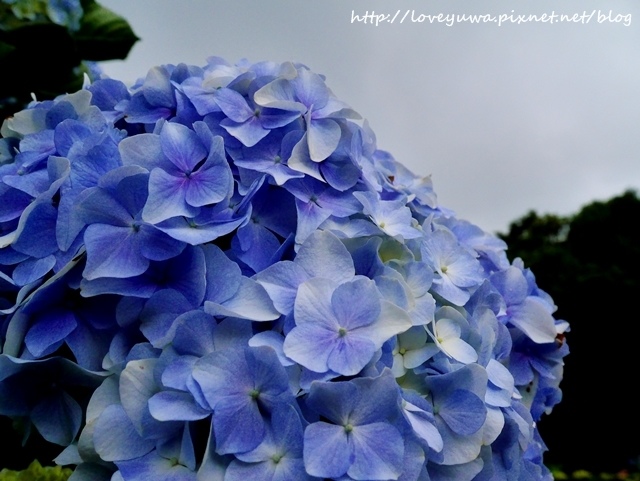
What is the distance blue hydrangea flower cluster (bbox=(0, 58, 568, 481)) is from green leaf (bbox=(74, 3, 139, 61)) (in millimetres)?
452

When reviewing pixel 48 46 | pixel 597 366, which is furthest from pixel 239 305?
pixel 597 366

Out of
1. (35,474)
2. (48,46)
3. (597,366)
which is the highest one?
(48,46)

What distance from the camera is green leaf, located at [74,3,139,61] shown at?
1132 mm

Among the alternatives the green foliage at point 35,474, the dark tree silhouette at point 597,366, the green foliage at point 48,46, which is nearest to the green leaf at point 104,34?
the green foliage at point 48,46

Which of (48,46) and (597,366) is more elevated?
(48,46)

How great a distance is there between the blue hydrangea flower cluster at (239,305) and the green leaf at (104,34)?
452 mm

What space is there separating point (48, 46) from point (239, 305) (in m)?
0.71

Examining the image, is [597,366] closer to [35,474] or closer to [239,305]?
[35,474]

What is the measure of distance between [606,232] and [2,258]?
8.02 m

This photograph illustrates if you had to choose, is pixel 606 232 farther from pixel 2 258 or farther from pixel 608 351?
pixel 2 258

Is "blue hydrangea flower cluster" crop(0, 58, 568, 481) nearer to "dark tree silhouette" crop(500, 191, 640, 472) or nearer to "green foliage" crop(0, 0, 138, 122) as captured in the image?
"green foliage" crop(0, 0, 138, 122)

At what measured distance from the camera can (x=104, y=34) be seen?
44.9 inches

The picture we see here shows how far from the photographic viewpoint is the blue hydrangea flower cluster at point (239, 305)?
0.51 metres

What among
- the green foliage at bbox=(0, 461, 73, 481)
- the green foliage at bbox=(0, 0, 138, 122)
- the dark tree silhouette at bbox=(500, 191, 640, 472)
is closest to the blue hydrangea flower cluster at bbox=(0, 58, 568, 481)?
the green foliage at bbox=(0, 461, 73, 481)
